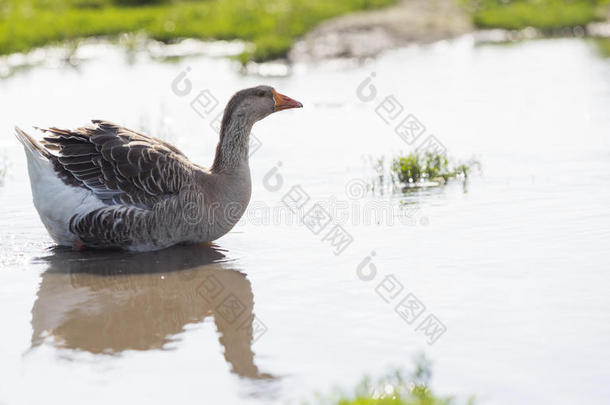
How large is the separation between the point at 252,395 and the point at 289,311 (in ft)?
4.73

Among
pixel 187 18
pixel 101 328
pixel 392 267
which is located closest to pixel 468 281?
pixel 392 267

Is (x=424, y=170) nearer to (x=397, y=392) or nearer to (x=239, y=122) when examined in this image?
(x=239, y=122)

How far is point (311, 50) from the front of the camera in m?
24.8

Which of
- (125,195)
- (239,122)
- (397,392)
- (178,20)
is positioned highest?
(178,20)

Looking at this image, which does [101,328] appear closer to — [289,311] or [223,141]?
[289,311]

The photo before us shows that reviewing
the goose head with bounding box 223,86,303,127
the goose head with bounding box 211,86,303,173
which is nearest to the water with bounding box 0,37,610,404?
the goose head with bounding box 211,86,303,173

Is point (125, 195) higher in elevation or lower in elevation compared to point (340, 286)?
higher

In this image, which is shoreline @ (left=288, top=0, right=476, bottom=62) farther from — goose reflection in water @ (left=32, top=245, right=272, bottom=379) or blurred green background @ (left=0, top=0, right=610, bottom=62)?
goose reflection in water @ (left=32, top=245, right=272, bottom=379)

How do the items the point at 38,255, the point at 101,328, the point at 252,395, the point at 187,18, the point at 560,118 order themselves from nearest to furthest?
the point at 252,395
the point at 101,328
the point at 38,255
the point at 560,118
the point at 187,18

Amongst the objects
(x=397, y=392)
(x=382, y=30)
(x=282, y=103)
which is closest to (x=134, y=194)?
(x=282, y=103)

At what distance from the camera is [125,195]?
894 cm

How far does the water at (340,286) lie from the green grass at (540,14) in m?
15.5

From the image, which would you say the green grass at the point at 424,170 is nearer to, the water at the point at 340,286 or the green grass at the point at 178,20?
the water at the point at 340,286

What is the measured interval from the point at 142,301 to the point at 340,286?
170 cm
